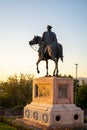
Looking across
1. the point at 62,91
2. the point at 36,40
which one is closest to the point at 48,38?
the point at 36,40

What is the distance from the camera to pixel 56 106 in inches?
820

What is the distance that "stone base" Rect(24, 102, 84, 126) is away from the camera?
20516 mm

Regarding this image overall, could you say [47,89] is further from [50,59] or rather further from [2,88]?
[2,88]

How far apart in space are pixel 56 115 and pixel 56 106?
56 cm

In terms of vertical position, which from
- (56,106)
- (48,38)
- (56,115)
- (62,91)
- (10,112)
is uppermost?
(48,38)

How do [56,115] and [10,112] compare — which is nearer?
[56,115]

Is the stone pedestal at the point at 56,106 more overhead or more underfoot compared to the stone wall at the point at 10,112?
more overhead

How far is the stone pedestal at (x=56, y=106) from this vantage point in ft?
67.8

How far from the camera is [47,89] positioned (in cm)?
2189

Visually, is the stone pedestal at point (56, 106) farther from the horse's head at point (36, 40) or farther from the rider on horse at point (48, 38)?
the horse's head at point (36, 40)

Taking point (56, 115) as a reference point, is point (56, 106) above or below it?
above

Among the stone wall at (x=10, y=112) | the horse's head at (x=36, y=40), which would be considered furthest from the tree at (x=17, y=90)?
the horse's head at (x=36, y=40)

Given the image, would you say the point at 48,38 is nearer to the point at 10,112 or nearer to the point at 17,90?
the point at 10,112

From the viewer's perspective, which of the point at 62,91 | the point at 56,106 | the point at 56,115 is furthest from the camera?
the point at 62,91
